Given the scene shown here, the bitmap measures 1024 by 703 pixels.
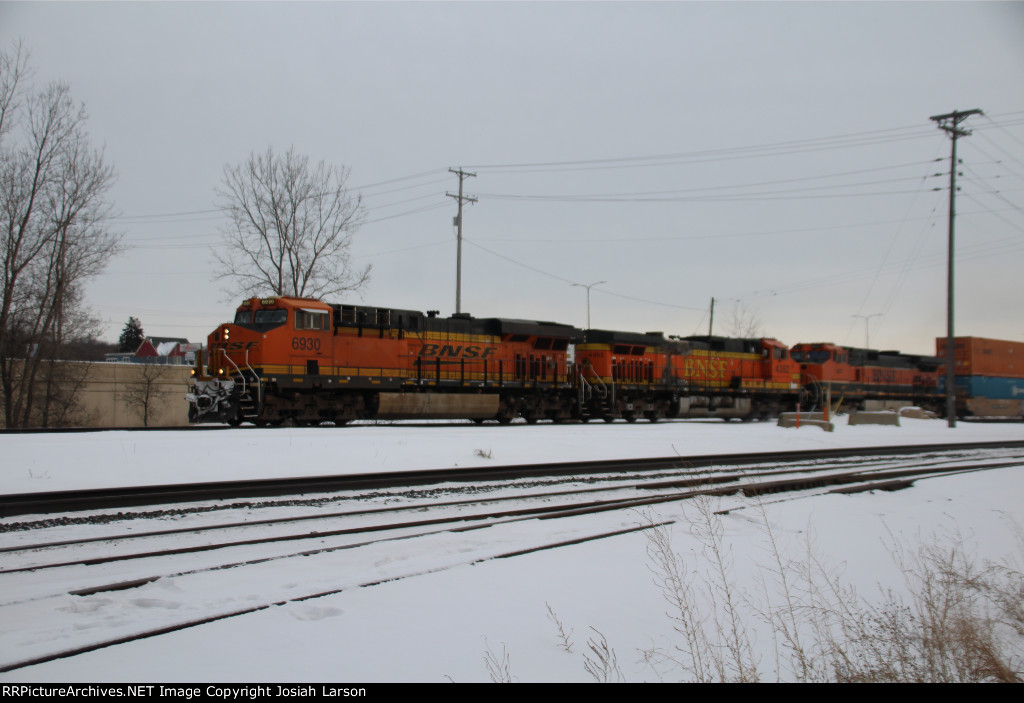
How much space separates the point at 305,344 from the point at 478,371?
23.0 feet

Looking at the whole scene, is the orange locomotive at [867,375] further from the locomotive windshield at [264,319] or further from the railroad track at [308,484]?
the locomotive windshield at [264,319]

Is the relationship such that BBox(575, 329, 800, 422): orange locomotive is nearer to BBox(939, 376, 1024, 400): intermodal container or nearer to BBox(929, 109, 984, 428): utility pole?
BBox(929, 109, 984, 428): utility pole

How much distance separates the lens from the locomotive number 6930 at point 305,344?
68.1 ft

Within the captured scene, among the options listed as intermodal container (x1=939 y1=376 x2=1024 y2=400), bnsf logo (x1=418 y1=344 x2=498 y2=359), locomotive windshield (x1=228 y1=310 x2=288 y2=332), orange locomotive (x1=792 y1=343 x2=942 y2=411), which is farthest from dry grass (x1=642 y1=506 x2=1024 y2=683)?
intermodal container (x1=939 y1=376 x2=1024 y2=400)

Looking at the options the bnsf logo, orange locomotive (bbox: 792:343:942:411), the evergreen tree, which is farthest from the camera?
the evergreen tree

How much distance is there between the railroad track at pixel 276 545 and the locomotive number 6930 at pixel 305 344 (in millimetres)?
10786

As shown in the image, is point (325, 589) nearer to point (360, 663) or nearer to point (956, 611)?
point (360, 663)

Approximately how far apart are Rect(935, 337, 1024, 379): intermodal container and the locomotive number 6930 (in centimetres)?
3893

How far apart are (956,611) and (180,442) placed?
1458 cm

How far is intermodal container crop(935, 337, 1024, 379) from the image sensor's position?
43.2 meters

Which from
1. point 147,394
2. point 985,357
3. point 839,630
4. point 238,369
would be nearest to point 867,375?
point 985,357

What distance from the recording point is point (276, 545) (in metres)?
7.18

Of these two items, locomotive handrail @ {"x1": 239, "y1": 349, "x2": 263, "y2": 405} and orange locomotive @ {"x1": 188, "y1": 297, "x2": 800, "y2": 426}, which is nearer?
locomotive handrail @ {"x1": 239, "y1": 349, "x2": 263, "y2": 405}

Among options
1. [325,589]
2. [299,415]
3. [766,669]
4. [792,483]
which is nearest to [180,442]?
[299,415]
